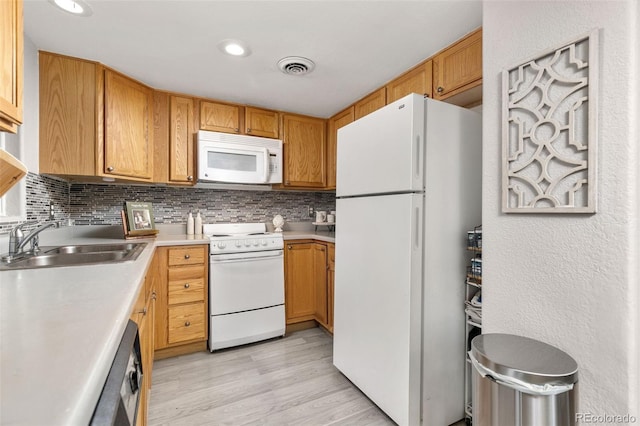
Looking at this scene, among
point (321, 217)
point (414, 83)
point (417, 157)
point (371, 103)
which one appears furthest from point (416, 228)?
point (321, 217)

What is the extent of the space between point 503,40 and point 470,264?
3.62 ft

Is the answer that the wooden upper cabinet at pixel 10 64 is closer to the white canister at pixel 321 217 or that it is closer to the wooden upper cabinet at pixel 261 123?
the wooden upper cabinet at pixel 261 123

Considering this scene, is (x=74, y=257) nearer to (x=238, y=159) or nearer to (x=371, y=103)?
(x=238, y=159)

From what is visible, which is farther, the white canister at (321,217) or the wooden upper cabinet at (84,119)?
the white canister at (321,217)

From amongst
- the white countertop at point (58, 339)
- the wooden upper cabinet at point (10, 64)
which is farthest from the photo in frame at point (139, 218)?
the wooden upper cabinet at point (10, 64)

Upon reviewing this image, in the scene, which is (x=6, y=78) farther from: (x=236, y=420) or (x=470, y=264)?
(x=470, y=264)

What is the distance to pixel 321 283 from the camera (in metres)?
2.81

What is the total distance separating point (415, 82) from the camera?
2.08 metres

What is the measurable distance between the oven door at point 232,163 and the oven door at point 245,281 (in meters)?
0.71

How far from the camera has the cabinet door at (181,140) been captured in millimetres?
2570

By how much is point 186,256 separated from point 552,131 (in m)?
2.40

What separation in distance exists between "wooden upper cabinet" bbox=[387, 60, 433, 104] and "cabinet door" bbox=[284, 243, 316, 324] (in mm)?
1547

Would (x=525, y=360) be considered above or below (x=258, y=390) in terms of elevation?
above

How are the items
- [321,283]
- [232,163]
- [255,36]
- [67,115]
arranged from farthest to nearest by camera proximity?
[321,283], [232,163], [67,115], [255,36]
